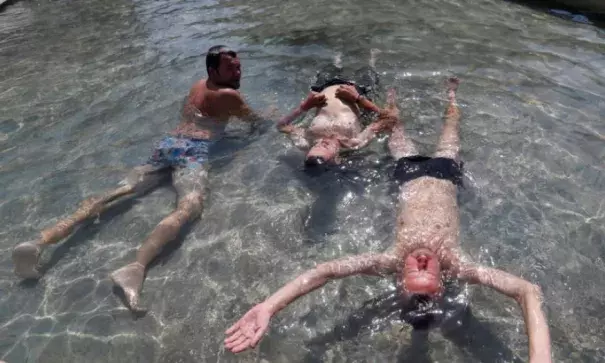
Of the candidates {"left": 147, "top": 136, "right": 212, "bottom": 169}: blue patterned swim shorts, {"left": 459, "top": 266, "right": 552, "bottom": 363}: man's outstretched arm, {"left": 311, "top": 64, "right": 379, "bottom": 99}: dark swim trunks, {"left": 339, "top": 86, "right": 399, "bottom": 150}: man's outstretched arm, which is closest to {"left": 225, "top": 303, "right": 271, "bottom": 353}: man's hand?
{"left": 459, "top": 266, "right": 552, "bottom": 363}: man's outstretched arm

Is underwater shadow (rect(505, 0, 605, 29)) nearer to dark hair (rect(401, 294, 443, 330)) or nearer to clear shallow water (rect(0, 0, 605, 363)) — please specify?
clear shallow water (rect(0, 0, 605, 363))

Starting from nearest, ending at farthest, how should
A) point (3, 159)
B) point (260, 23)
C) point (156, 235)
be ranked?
point (156, 235)
point (3, 159)
point (260, 23)

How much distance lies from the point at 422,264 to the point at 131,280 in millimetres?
2445

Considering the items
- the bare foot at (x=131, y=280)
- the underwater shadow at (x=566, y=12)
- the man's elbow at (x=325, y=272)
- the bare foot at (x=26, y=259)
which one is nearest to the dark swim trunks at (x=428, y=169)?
the man's elbow at (x=325, y=272)

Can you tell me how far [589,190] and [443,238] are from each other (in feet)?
6.50

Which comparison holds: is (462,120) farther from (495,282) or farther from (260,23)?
(260,23)

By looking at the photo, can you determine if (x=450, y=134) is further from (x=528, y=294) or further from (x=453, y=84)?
(x=528, y=294)

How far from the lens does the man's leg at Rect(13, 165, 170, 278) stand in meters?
4.46

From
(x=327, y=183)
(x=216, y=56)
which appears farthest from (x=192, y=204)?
(x=216, y=56)

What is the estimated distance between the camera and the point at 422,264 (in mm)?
3609

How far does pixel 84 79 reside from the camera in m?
8.29

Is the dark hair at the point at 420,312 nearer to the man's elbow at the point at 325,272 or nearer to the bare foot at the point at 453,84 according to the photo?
the man's elbow at the point at 325,272

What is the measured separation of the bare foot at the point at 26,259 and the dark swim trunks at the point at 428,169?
360cm

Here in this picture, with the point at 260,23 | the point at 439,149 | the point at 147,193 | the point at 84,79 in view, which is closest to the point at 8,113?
the point at 84,79
